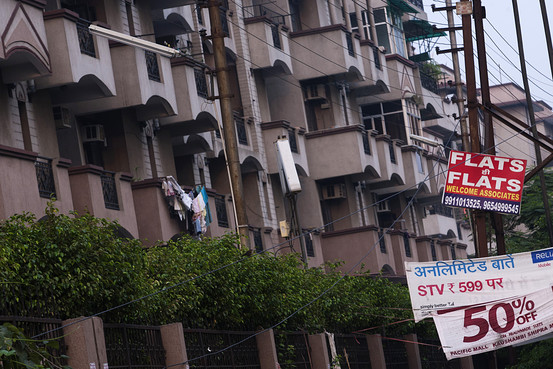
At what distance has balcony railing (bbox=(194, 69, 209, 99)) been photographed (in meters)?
28.8

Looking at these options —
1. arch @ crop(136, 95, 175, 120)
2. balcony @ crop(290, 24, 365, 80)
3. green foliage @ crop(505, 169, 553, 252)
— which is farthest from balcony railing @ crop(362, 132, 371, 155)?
arch @ crop(136, 95, 175, 120)

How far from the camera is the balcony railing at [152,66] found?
85.8 feet

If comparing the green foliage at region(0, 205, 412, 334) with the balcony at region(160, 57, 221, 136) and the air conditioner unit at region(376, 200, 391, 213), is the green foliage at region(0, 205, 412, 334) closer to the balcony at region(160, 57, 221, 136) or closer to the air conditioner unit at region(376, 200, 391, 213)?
the balcony at region(160, 57, 221, 136)

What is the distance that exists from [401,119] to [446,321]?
87.9 feet

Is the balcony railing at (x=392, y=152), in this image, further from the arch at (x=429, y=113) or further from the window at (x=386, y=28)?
the arch at (x=429, y=113)

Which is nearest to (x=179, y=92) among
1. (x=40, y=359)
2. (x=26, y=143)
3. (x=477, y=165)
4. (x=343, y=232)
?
(x=26, y=143)

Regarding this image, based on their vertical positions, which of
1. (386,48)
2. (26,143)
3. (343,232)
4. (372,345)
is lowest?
(372,345)

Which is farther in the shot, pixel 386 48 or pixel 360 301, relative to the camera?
pixel 386 48

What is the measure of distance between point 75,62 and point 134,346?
9.42 metres

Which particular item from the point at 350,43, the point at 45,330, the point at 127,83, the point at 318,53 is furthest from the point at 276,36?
the point at 45,330

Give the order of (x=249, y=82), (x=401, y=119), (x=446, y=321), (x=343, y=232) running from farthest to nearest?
(x=401, y=119)
(x=343, y=232)
(x=249, y=82)
(x=446, y=321)

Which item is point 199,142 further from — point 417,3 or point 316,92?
point 417,3

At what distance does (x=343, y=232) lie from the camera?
3850 centimetres

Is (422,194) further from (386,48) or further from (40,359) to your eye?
(40,359)
